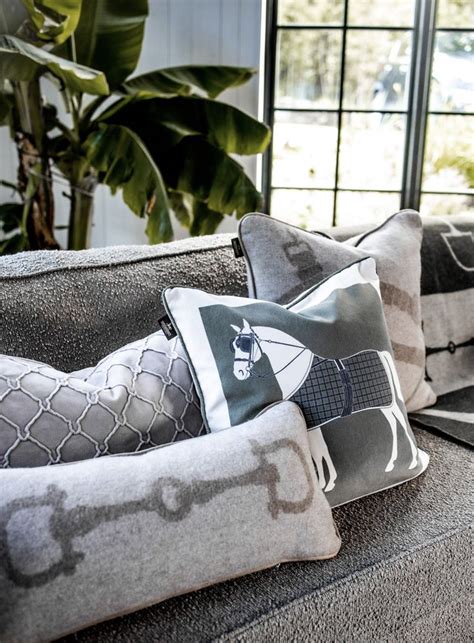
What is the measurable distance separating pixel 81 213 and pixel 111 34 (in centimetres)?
63

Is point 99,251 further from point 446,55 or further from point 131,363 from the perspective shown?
point 446,55

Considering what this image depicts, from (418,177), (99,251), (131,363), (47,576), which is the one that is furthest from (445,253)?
(418,177)

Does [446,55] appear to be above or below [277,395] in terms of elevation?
above

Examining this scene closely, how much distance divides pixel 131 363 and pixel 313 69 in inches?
101

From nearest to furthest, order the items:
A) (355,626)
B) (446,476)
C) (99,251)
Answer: (355,626) < (446,476) < (99,251)

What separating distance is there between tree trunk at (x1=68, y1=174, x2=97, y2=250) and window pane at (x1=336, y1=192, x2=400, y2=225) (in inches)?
49.6

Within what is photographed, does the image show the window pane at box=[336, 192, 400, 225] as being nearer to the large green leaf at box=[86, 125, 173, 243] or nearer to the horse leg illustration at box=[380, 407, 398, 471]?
the large green leaf at box=[86, 125, 173, 243]

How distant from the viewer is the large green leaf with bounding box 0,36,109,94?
2041 millimetres

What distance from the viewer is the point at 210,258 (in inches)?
58.6

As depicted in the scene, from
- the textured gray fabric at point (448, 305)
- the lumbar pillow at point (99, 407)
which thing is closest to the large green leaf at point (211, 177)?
the textured gray fabric at point (448, 305)

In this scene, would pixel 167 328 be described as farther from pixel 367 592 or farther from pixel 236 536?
pixel 367 592

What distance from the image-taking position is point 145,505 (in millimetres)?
858

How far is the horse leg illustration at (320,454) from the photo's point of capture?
A: 3.51ft

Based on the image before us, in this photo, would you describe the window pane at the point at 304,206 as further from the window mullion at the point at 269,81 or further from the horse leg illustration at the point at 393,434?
the horse leg illustration at the point at 393,434
